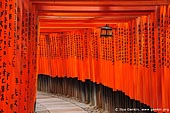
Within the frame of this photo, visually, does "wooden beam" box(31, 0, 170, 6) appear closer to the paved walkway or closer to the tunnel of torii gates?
the tunnel of torii gates

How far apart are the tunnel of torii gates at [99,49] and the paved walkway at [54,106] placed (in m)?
1.36

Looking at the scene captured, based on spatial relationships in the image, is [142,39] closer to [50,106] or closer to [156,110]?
[156,110]

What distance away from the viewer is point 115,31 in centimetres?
1543

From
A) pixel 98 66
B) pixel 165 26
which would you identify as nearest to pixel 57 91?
pixel 98 66

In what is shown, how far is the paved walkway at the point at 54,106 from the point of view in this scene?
64.4 ft

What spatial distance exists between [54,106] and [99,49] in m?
5.66

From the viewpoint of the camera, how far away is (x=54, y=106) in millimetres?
21469

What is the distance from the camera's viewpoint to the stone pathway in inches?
773

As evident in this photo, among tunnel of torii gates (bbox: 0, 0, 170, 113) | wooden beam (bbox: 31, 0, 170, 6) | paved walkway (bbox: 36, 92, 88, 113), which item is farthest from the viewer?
paved walkway (bbox: 36, 92, 88, 113)

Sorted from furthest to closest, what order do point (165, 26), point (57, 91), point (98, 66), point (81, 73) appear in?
point (57, 91), point (81, 73), point (98, 66), point (165, 26)

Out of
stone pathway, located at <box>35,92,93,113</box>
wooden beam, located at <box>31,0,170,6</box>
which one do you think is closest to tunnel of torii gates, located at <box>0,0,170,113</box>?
wooden beam, located at <box>31,0,170,6</box>

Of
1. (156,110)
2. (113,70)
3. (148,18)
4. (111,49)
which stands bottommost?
(156,110)

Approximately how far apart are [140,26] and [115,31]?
296 cm

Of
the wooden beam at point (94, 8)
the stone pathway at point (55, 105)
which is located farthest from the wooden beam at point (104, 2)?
the stone pathway at point (55, 105)
